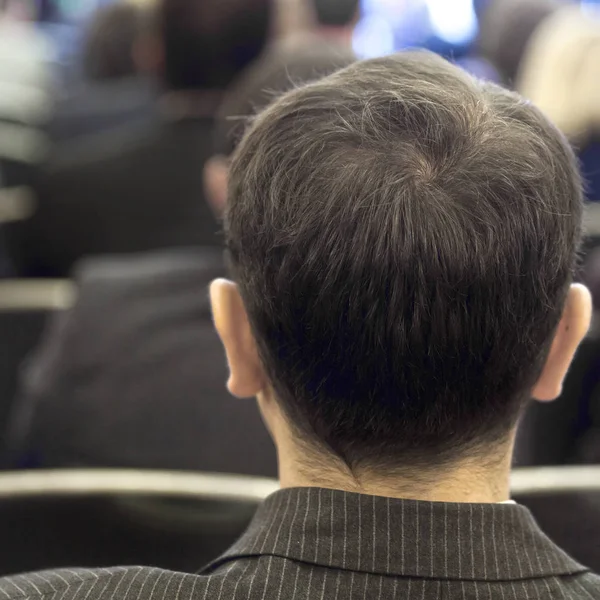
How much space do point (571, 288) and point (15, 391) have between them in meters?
1.58

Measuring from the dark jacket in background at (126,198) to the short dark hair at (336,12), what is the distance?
106 centimetres

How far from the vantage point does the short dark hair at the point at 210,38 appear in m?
2.21

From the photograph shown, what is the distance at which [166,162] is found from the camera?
2311mm

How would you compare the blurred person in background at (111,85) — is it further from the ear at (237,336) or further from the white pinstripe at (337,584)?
the white pinstripe at (337,584)

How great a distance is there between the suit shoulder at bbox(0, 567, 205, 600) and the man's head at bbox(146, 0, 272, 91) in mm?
1728

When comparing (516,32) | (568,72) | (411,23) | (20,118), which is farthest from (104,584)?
(411,23)

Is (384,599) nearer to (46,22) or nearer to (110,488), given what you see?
(110,488)

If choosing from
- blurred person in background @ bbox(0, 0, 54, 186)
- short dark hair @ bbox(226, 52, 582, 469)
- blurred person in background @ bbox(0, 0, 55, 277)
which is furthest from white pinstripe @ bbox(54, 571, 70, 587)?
blurred person in background @ bbox(0, 0, 54, 186)

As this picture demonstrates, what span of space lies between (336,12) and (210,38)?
108 cm

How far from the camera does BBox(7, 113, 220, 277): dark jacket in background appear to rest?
229 centimetres

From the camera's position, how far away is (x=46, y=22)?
930 cm

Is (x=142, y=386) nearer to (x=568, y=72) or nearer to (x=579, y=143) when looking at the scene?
(x=579, y=143)

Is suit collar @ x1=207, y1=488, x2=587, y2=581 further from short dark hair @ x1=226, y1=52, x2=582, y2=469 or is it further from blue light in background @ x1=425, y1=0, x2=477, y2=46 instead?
blue light in background @ x1=425, y1=0, x2=477, y2=46

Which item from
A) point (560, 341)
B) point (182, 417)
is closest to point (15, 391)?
point (182, 417)
